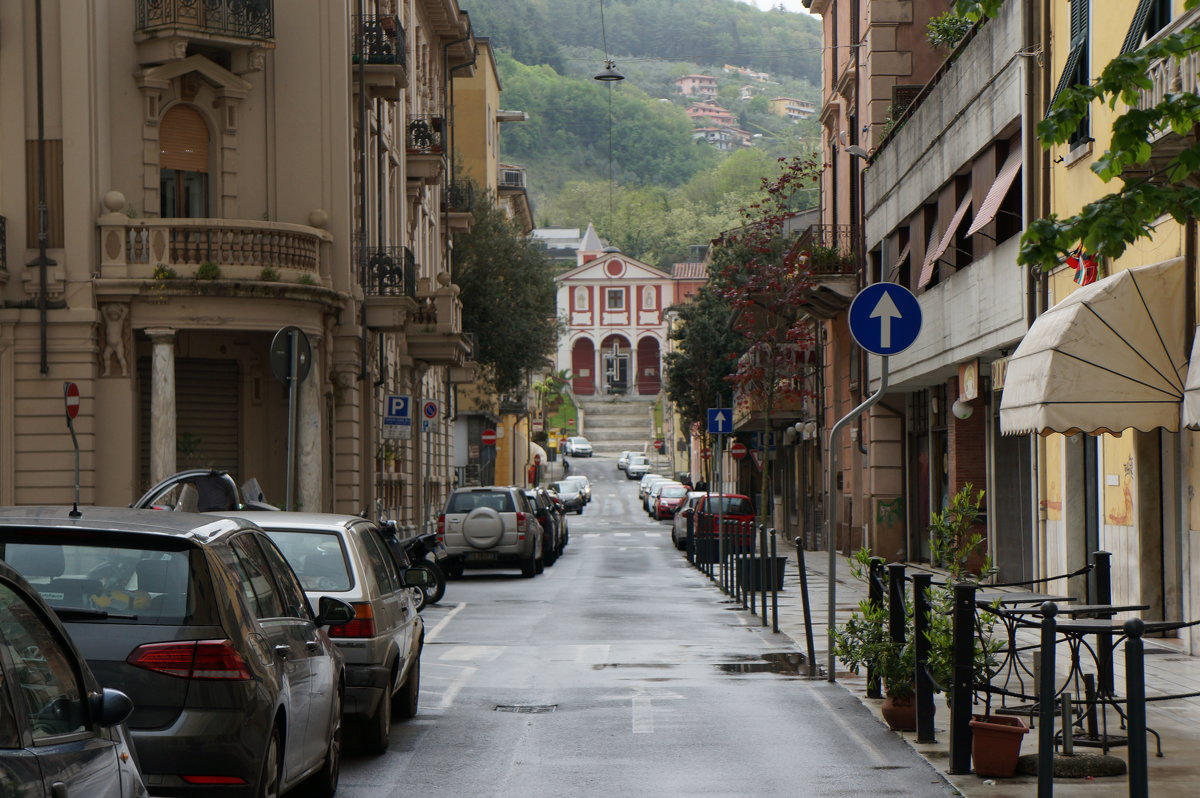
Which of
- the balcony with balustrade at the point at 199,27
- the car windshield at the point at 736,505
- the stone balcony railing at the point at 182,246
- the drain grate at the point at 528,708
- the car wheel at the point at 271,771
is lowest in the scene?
the drain grate at the point at 528,708

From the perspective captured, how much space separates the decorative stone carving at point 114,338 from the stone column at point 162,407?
428mm

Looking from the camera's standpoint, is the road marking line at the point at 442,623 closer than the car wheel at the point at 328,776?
No

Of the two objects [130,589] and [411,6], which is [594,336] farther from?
[130,589]

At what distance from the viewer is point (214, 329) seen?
26266 mm

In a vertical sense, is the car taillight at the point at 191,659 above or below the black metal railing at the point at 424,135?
below

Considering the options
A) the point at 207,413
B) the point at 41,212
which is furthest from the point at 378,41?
the point at 41,212

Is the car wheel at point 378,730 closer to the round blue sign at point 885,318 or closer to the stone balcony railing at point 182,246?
the round blue sign at point 885,318

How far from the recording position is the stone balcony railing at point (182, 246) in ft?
84.9

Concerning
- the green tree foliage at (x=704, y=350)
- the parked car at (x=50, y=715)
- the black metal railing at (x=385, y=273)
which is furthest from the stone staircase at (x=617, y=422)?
the parked car at (x=50, y=715)

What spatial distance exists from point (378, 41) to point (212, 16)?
5.33m

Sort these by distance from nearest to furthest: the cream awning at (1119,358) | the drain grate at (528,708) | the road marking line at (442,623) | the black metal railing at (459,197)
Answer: the drain grate at (528,708)
the cream awning at (1119,358)
the road marking line at (442,623)
the black metal railing at (459,197)

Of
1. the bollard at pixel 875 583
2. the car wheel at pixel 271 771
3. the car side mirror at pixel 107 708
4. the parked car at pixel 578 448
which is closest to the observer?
the car side mirror at pixel 107 708

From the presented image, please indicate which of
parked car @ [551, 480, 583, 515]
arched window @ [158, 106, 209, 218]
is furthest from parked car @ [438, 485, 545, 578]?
parked car @ [551, 480, 583, 515]

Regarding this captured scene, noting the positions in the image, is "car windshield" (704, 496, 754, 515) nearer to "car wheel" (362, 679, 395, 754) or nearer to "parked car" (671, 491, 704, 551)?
"parked car" (671, 491, 704, 551)
